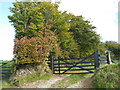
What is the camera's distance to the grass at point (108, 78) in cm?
401

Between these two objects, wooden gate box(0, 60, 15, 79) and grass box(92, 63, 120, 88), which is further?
wooden gate box(0, 60, 15, 79)

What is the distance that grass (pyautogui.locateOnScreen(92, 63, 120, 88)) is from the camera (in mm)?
4008

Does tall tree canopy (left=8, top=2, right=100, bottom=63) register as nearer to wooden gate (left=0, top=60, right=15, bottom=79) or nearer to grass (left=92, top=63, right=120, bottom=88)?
wooden gate (left=0, top=60, right=15, bottom=79)

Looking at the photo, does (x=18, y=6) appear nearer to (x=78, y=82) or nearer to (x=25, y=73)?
(x=25, y=73)

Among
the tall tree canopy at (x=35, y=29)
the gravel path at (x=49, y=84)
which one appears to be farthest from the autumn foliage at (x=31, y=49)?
the gravel path at (x=49, y=84)

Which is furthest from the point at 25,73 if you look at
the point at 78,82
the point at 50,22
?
the point at 50,22

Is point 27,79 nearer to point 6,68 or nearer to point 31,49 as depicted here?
point 31,49

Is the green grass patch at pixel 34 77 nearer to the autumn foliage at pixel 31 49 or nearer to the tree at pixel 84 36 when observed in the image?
the autumn foliage at pixel 31 49

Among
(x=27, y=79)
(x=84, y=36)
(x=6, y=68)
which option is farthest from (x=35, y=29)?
(x=84, y=36)

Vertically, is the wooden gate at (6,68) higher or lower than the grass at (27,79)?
higher

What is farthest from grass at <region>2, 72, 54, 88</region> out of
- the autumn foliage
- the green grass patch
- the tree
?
the tree

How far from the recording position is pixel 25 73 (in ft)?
21.7

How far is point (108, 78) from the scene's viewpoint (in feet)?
13.9

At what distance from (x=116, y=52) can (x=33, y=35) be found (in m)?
17.9
